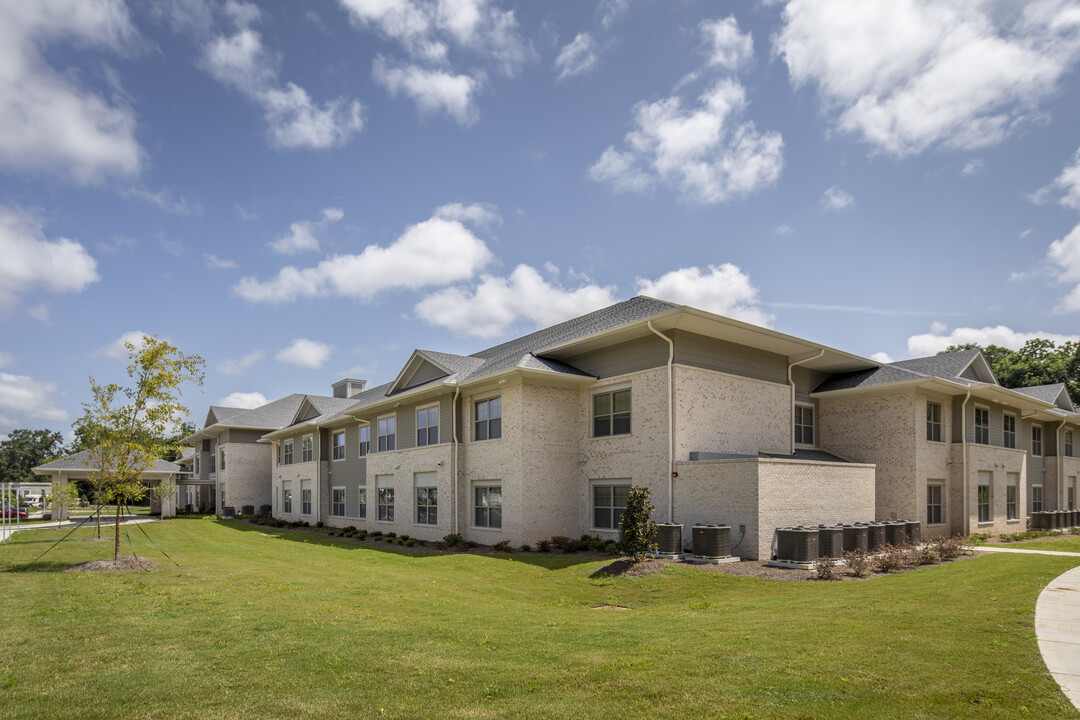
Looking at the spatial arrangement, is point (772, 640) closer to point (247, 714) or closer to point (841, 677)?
point (841, 677)

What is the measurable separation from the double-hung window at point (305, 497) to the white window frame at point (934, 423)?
31.2m

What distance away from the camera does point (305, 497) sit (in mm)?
38812

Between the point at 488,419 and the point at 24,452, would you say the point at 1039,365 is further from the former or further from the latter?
the point at 24,452

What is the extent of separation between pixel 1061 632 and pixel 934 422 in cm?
1888

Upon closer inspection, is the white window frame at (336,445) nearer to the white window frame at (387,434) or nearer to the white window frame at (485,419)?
the white window frame at (387,434)

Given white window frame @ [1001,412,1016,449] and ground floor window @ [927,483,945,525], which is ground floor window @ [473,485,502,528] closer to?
ground floor window @ [927,483,945,525]

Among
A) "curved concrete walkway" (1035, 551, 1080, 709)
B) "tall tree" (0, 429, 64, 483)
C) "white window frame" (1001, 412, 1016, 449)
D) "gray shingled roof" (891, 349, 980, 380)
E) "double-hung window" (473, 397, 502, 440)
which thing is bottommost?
"tall tree" (0, 429, 64, 483)

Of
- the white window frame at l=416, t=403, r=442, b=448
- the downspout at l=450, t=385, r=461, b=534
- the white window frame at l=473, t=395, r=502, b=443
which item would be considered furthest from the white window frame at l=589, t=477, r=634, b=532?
the white window frame at l=416, t=403, r=442, b=448

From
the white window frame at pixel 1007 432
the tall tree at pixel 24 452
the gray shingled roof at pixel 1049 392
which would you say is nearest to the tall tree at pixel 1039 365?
the gray shingled roof at pixel 1049 392

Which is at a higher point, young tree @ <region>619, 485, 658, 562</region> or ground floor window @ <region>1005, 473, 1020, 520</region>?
young tree @ <region>619, 485, 658, 562</region>

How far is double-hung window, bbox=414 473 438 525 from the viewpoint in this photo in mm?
25016

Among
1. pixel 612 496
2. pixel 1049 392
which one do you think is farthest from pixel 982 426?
pixel 612 496

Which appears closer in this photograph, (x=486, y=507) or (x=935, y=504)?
(x=486, y=507)

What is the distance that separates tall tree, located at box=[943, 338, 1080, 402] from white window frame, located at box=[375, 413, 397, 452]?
43441mm
